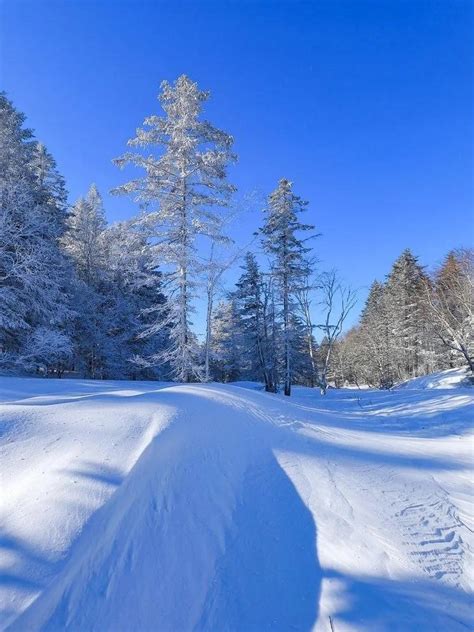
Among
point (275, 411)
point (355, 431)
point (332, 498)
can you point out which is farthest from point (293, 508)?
point (355, 431)

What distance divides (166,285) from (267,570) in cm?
939

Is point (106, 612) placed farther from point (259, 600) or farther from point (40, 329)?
point (40, 329)

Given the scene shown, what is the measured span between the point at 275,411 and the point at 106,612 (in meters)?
4.20

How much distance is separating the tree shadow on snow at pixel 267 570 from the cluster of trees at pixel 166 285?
7601 mm

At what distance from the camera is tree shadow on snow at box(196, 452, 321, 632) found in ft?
6.04

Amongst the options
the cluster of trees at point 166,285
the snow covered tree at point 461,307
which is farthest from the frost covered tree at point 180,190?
the snow covered tree at point 461,307

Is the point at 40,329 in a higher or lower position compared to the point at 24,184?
lower

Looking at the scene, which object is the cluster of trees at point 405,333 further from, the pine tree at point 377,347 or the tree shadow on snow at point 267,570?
the tree shadow on snow at point 267,570

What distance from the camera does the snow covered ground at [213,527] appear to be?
1.81 m

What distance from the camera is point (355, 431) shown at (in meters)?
5.66

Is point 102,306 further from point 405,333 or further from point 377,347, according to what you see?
point 405,333

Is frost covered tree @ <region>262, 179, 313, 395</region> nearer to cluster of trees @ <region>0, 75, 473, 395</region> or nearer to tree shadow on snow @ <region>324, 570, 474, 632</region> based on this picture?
cluster of trees @ <region>0, 75, 473, 395</region>

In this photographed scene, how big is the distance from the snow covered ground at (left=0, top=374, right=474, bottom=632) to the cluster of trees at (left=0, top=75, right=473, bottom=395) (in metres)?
6.82

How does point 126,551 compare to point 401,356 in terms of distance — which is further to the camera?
point 401,356
